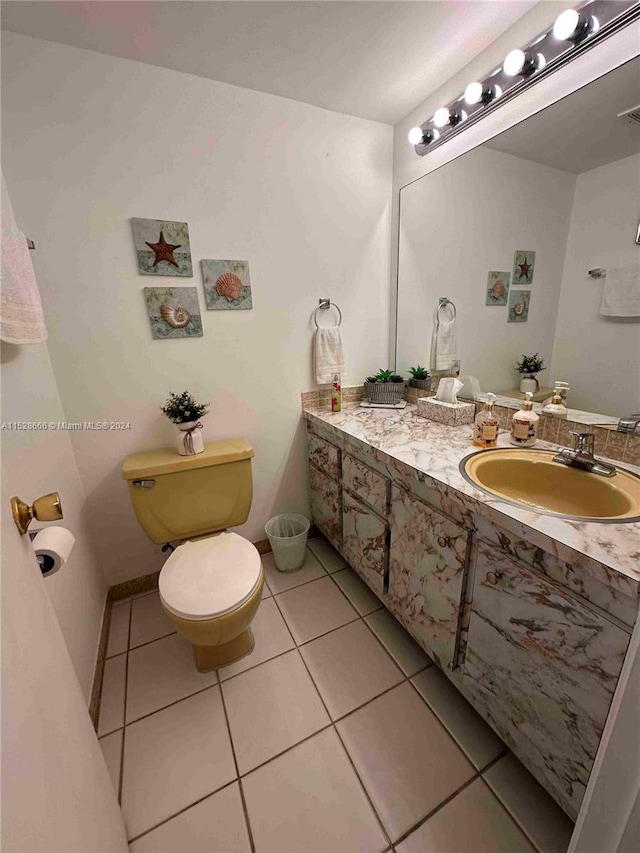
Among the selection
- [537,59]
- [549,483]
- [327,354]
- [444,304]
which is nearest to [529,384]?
[549,483]

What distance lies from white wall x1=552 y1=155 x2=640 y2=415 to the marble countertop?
0.80 feet

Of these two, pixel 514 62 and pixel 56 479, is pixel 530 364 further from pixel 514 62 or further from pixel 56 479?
pixel 56 479

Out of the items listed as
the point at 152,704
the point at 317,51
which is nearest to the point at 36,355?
the point at 152,704

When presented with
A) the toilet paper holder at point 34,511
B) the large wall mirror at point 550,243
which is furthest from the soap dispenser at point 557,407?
the toilet paper holder at point 34,511

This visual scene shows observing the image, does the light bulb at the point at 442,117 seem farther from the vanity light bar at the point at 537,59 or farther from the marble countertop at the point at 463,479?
the marble countertop at the point at 463,479

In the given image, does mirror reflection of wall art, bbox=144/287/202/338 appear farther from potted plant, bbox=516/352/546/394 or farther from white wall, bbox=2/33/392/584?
potted plant, bbox=516/352/546/394

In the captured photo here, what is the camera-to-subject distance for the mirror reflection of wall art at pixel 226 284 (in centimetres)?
149

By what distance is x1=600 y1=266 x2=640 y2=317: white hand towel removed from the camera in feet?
3.30

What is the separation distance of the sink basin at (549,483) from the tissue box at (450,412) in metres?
0.34

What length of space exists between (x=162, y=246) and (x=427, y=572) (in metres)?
1.64

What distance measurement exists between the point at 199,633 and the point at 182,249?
148cm

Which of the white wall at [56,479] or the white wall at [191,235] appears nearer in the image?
the white wall at [56,479]

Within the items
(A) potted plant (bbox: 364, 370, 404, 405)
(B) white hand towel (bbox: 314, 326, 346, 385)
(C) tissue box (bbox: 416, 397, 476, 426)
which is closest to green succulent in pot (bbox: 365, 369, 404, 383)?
(A) potted plant (bbox: 364, 370, 404, 405)

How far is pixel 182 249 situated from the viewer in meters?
1.42
